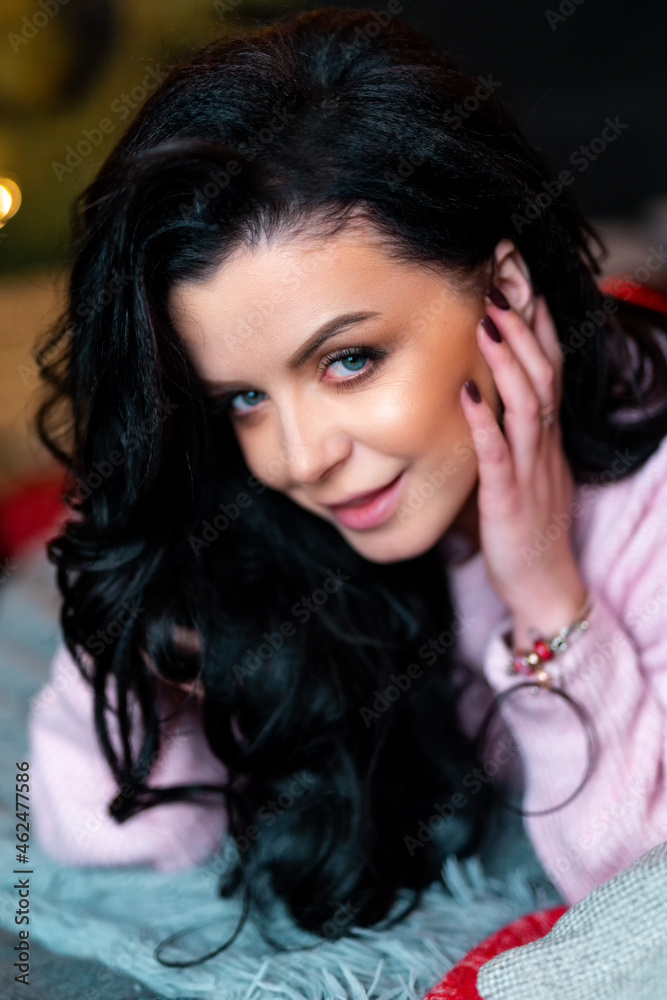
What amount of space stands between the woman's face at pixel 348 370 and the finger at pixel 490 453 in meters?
0.01

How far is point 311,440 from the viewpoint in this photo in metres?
0.99

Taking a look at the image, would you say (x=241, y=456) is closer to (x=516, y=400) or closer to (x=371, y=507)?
(x=371, y=507)

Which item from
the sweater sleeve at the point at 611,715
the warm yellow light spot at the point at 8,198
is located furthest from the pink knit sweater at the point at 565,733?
the warm yellow light spot at the point at 8,198

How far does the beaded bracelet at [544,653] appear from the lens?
110cm

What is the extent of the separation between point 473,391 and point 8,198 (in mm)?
1345

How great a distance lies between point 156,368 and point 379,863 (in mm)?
653

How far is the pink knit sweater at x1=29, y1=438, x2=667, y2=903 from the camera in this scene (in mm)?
1050

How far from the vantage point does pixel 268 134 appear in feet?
3.11

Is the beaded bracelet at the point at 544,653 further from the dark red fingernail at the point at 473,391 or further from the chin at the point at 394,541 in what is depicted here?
the dark red fingernail at the point at 473,391

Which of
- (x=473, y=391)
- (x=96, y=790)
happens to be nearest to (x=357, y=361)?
(x=473, y=391)

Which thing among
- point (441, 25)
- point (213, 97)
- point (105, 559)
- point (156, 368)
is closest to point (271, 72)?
point (213, 97)
